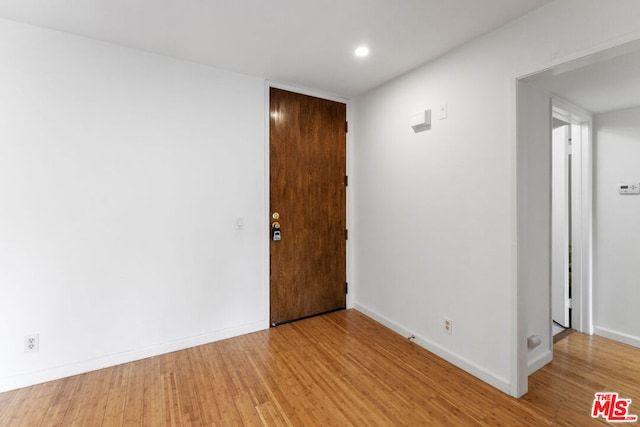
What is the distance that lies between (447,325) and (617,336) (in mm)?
1818

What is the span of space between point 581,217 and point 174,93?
4168 mm

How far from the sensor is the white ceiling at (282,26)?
1865mm

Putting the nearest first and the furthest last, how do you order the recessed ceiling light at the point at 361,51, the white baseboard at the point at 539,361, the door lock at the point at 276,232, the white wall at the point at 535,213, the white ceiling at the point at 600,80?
the white ceiling at the point at 600,80 < the white wall at the point at 535,213 < the white baseboard at the point at 539,361 < the recessed ceiling light at the point at 361,51 < the door lock at the point at 276,232

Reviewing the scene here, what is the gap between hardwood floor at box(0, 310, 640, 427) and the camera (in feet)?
5.95

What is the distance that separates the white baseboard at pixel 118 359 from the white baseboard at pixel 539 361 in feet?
7.64

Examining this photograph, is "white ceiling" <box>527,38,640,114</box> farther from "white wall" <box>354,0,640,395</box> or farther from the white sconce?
the white sconce

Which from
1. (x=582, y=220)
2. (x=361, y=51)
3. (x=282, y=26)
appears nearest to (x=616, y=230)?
(x=582, y=220)

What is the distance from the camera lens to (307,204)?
333 cm

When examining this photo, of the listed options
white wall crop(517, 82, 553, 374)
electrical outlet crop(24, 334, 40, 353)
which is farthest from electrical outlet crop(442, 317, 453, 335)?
electrical outlet crop(24, 334, 40, 353)

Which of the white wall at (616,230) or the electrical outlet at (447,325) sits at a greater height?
the white wall at (616,230)

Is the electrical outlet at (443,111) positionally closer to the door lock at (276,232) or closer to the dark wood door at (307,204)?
the dark wood door at (307,204)

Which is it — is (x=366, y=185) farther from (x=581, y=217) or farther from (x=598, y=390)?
(x=598, y=390)

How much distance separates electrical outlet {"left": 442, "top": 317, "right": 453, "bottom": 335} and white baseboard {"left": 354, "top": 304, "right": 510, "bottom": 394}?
0.16 metres
